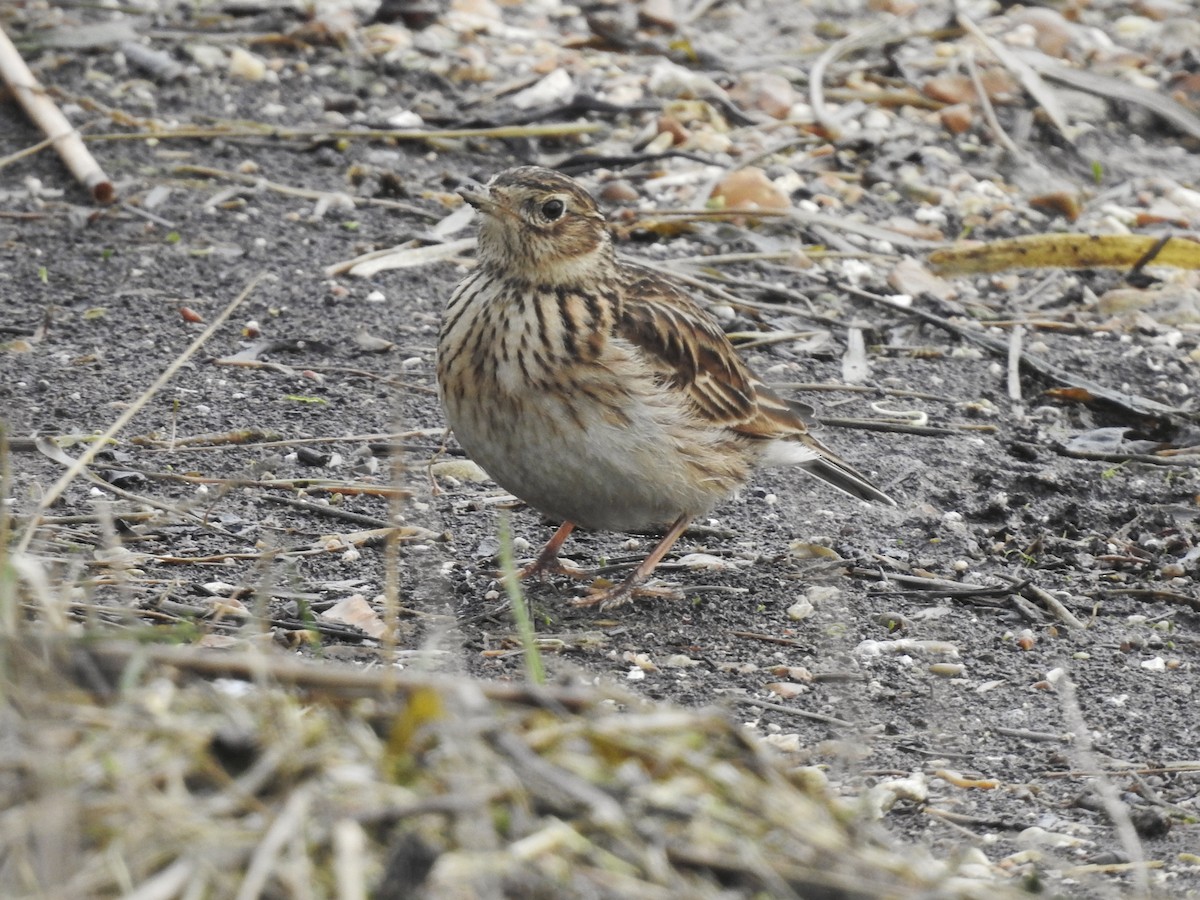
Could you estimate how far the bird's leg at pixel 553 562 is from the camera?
5.87 metres

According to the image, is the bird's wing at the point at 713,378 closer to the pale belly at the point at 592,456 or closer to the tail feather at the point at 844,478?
the tail feather at the point at 844,478

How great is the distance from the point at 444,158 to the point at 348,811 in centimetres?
672

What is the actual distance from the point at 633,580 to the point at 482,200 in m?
1.33

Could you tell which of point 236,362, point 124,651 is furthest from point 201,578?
point 124,651

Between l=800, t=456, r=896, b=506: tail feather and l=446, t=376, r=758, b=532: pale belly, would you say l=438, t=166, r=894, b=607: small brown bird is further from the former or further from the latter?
l=800, t=456, r=896, b=506: tail feather

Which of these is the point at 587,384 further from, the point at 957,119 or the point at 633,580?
the point at 957,119

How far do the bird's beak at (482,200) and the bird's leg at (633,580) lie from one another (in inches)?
47.7

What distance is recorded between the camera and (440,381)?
5484 mm

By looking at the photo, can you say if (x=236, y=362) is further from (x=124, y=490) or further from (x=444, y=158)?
(x=444, y=158)

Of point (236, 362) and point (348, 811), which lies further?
point (236, 362)

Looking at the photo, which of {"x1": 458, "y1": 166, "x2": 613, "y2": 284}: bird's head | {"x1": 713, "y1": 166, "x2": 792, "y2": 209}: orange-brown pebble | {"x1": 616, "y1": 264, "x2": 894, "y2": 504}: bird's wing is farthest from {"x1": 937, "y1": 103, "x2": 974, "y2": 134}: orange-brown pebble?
{"x1": 458, "y1": 166, "x2": 613, "y2": 284}: bird's head

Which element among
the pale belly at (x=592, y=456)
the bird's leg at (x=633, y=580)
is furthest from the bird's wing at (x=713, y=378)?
the bird's leg at (x=633, y=580)

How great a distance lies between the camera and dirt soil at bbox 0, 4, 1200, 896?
4.87m

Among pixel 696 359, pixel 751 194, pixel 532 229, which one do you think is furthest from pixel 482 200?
pixel 751 194
